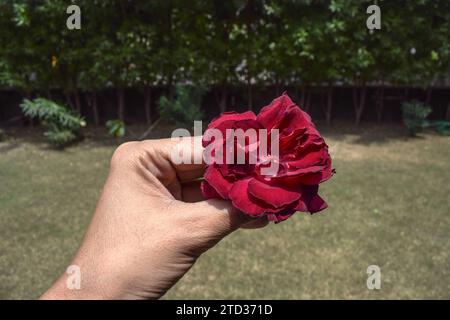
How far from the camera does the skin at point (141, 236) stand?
4.52 ft

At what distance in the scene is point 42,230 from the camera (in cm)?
500

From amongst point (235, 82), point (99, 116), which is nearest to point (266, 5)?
point (235, 82)

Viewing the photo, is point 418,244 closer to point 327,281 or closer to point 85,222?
point 327,281

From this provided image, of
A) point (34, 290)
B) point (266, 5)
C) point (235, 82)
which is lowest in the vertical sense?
point (34, 290)

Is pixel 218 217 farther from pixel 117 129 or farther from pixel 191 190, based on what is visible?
pixel 117 129

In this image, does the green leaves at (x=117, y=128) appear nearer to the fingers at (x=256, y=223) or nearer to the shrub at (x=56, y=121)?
the shrub at (x=56, y=121)

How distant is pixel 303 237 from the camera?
4848 millimetres

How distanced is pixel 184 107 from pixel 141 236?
691cm

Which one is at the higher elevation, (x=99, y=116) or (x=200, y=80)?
(x=200, y=80)

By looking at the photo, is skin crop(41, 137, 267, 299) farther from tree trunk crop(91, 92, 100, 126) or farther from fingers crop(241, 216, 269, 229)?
tree trunk crop(91, 92, 100, 126)

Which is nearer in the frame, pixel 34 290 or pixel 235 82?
pixel 34 290

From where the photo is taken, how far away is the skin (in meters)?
Result: 1.38

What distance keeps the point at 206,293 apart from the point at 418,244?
7.28 feet

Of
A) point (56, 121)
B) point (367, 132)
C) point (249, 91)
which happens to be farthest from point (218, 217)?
point (367, 132)
